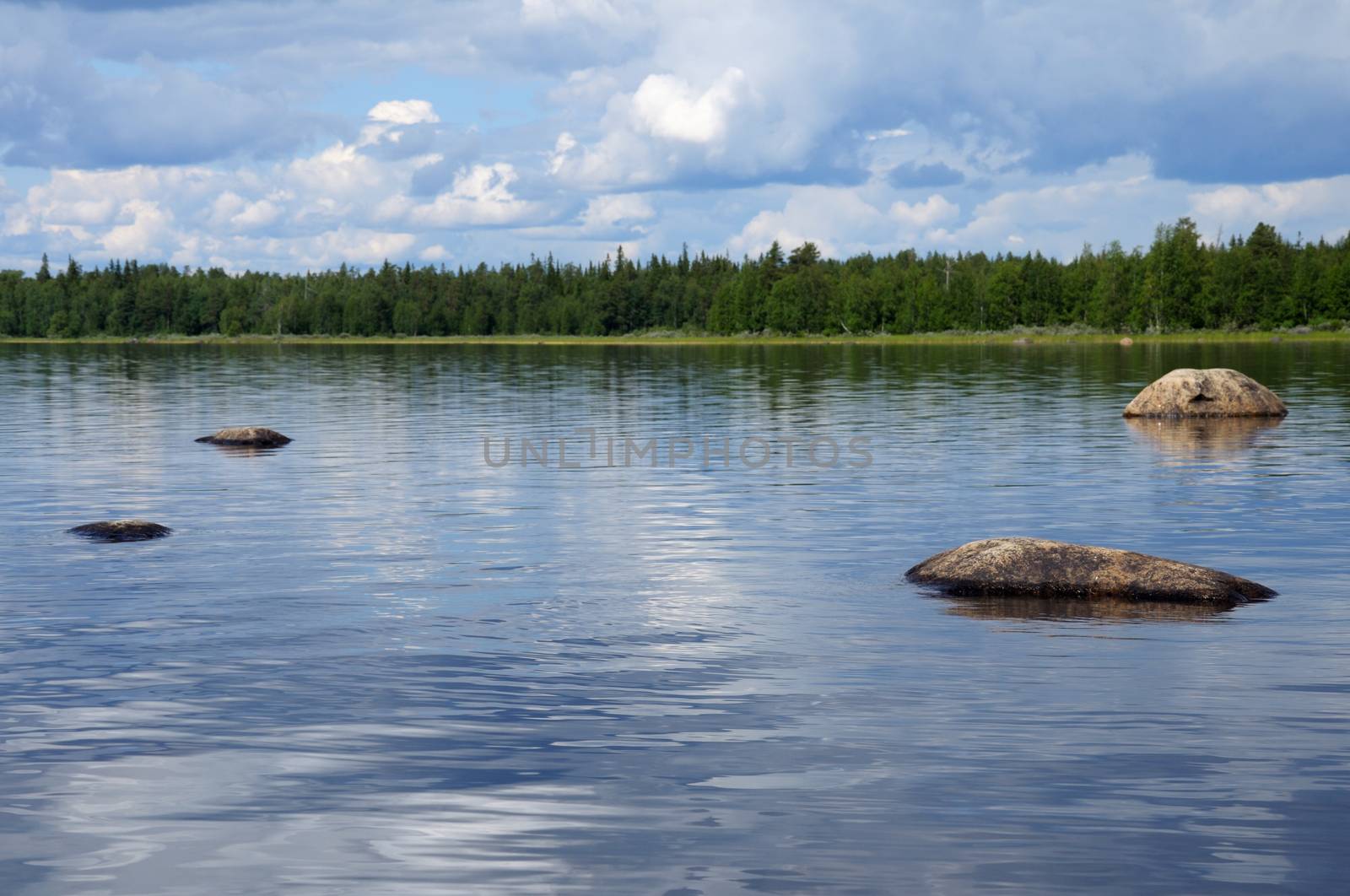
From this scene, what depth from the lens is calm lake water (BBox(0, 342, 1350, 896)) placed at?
9258 millimetres

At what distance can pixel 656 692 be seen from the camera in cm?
1348

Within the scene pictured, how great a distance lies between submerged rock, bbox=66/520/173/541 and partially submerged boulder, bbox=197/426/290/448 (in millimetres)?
18751

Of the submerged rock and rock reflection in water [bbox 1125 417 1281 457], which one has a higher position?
rock reflection in water [bbox 1125 417 1281 457]

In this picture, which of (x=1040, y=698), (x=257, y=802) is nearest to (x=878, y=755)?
(x=1040, y=698)

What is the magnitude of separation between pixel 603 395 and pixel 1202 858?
6522cm

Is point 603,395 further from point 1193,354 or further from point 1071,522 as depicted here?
Result: point 1193,354

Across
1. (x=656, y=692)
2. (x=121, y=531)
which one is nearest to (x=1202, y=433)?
(x=121, y=531)

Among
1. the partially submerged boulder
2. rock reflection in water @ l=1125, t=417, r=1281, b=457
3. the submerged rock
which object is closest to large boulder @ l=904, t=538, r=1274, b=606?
the submerged rock

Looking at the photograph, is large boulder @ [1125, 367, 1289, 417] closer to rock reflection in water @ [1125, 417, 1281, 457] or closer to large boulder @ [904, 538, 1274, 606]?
rock reflection in water @ [1125, 417, 1281, 457]

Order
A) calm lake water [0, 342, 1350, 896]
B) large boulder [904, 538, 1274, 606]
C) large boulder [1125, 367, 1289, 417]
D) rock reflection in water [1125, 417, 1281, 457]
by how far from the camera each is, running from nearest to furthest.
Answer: calm lake water [0, 342, 1350, 896] < large boulder [904, 538, 1274, 606] < rock reflection in water [1125, 417, 1281, 457] < large boulder [1125, 367, 1289, 417]

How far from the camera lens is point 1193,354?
120 metres

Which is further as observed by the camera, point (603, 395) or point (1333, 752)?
point (603, 395)

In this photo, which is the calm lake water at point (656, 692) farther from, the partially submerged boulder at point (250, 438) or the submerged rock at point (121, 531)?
the partially submerged boulder at point (250, 438)

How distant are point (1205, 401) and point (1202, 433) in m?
7.11
